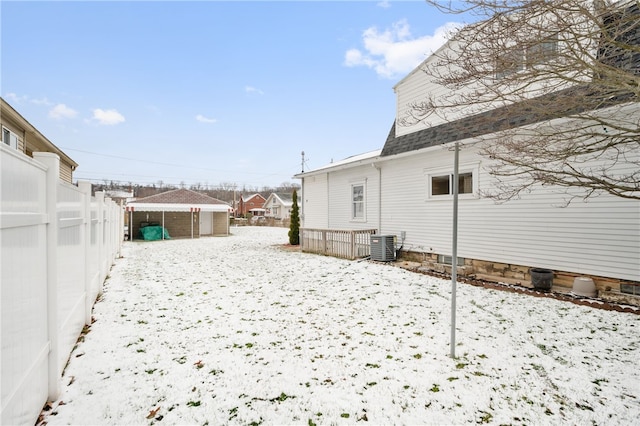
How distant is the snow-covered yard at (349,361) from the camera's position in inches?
102

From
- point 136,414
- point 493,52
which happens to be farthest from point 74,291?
point 493,52

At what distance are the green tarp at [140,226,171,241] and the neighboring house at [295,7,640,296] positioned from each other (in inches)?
550

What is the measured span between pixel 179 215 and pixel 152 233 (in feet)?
8.72

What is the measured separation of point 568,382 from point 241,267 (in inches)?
329

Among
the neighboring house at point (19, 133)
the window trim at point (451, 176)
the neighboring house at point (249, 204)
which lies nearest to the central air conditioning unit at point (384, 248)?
the window trim at point (451, 176)

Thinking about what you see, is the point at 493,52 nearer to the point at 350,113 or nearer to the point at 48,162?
the point at 48,162

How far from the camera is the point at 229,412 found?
2.60 metres

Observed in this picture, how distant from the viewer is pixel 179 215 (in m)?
23.2

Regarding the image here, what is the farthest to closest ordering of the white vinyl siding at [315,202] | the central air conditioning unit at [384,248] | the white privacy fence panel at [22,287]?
the white vinyl siding at [315,202] → the central air conditioning unit at [384,248] → the white privacy fence panel at [22,287]

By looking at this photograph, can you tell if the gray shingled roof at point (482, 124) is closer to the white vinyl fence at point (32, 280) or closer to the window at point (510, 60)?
the window at point (510, 60)

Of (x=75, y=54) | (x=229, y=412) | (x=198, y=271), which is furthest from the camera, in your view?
(x=75, y=54)

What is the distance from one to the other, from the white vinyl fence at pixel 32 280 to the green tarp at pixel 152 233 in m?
19.6

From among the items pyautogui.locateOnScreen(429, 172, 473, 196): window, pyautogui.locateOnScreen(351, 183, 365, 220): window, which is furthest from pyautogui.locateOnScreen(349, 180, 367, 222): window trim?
pyautogui.locateOnScreen(429, 172, 473, 196): window

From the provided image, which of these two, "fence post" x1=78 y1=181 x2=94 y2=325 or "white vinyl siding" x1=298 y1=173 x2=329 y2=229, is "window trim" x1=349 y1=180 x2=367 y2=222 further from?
"fence post" x1=78 y1=181 x2=94 y2=325
